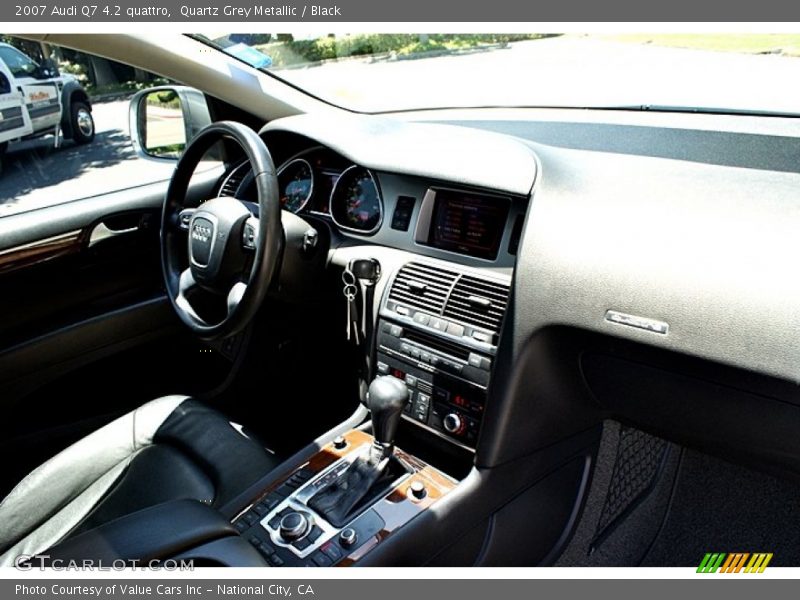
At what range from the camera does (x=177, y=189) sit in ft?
6.59

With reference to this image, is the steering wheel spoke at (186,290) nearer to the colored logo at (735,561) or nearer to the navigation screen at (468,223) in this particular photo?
the navigation screen at (468,223)

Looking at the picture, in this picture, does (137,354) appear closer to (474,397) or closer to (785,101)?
(474,397)

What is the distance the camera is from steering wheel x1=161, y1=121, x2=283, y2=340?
164cm

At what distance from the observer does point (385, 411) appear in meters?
1.60

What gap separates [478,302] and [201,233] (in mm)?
791

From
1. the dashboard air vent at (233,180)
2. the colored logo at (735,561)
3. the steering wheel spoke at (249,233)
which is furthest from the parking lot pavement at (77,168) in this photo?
the colored logo at (735,561)

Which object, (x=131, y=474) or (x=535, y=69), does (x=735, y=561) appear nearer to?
(x=535, y=69)

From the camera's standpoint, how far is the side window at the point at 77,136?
204 cm

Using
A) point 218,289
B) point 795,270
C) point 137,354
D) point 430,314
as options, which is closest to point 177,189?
point 218,289

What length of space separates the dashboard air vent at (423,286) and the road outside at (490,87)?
726mm

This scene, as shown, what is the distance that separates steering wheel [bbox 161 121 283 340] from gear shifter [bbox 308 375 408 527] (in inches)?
15.8

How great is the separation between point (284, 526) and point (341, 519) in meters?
0.13

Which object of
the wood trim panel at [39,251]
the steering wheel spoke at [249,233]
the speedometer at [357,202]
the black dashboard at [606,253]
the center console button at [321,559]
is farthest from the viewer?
the wood trim panel at [39,251]

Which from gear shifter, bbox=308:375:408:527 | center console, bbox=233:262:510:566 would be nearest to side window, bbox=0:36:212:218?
center console, bbox=233:262:510:566
